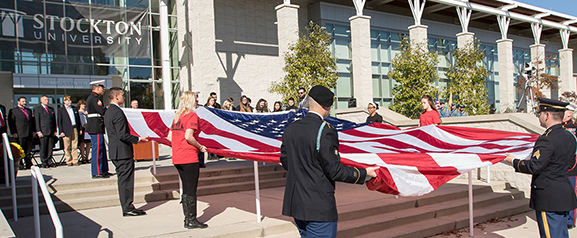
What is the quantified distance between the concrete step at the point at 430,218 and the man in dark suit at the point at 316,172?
2.97 metres

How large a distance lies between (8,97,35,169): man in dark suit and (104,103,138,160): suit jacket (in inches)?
213

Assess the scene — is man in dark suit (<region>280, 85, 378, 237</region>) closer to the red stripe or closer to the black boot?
the black boot

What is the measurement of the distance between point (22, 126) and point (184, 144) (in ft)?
23.6

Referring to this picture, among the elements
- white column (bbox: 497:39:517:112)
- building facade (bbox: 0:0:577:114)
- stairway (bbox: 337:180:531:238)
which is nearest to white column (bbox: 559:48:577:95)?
building facade (bbox: 0:0:577:114)

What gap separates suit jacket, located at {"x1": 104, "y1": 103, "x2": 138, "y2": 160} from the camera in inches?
264

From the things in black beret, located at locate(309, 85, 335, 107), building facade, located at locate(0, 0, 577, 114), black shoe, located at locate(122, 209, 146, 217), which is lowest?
black shoe, located at locate(122, 209, 146, 217)

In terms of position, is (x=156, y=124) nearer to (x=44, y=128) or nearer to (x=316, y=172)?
(x=44, y=128)

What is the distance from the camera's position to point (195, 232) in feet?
18.9

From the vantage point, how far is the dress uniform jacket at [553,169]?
450 centimetres

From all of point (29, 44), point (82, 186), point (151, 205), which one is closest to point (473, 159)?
point (151, 205)

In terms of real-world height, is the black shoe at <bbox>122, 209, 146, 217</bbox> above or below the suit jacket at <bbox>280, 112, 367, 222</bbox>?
below

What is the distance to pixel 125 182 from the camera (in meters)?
6.71

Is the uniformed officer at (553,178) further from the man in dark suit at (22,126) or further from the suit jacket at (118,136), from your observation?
the man in dark suit at (22,126)

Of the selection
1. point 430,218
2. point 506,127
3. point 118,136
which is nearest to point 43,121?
point 118,136
